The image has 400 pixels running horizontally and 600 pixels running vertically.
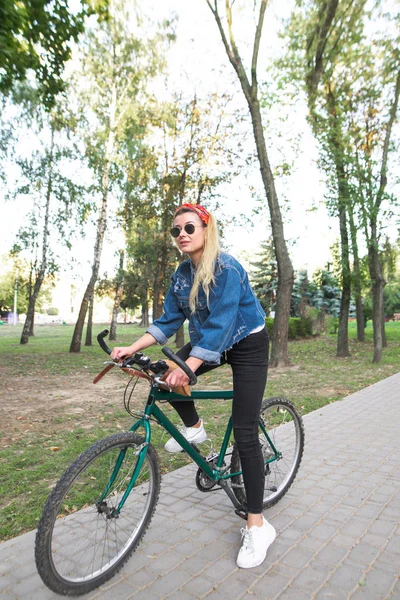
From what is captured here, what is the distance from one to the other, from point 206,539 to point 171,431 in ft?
2.55

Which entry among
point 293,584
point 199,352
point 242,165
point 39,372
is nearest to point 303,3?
point 242,165

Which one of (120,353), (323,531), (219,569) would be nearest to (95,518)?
(219,569)

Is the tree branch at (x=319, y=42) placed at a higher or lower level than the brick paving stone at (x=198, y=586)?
higher

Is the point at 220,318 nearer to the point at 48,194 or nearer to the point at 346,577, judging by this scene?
the point at 346,577

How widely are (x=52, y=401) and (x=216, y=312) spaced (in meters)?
6.27

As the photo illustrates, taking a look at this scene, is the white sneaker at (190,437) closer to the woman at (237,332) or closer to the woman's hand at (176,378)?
the woman at (237,332)

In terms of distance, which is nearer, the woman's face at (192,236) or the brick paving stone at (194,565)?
the brick paving stone at (194,565)

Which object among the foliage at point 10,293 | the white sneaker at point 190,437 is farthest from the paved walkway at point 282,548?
the foliage at point 10,293

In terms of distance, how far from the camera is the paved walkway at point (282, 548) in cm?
240

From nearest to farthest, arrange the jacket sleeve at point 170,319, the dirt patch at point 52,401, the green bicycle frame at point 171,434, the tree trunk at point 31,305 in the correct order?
the green bicycle frame at point 171,434
the jacket sleeve at point 170,319
the dirt patch at point 52,401
the tree trunk at point 31,305

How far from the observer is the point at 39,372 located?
12.1 m

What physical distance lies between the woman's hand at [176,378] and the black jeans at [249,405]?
49 centimetres

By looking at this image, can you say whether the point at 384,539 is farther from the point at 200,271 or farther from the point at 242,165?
the point at 242,165

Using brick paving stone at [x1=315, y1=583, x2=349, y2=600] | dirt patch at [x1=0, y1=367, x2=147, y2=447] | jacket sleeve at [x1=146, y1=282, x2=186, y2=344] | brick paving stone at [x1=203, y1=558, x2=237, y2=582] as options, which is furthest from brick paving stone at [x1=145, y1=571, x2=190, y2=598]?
dirt patch at [x1=0, y1=367, x2=147, y2=447]
